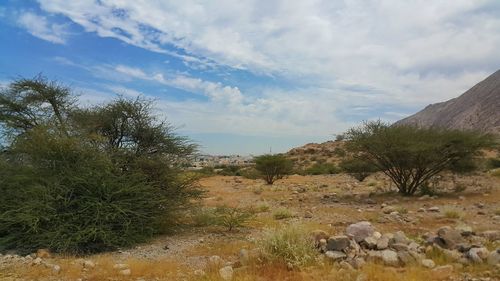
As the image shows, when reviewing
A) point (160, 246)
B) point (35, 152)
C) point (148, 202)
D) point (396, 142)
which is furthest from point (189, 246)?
point (396, 142)

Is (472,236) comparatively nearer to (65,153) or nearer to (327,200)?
(65,153)

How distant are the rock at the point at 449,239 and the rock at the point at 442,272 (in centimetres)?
122

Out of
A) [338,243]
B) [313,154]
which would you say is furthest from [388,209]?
A: [313,154]

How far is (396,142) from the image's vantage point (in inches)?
762

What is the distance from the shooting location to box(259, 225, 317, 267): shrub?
7949 millimetres

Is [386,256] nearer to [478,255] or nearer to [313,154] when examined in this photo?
[478,255]

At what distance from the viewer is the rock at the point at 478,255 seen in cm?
725

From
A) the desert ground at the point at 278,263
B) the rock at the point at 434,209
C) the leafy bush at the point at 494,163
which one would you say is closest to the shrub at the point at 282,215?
the desert ground at the point at 278,263

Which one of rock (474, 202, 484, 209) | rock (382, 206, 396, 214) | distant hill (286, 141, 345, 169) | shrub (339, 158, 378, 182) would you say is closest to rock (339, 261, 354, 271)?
rock (382, 206, 396, 214)

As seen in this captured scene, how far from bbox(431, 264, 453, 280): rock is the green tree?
26576mm

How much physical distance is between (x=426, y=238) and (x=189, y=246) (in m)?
5.38

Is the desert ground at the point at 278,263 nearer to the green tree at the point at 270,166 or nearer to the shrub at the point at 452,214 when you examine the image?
the shrub at the point at 452,214

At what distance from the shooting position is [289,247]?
803 cm

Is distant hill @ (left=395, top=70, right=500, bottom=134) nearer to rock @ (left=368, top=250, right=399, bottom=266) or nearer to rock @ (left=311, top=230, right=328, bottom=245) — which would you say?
rock @ (left=311, top=230, right=328, bottom=245)
